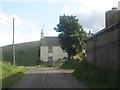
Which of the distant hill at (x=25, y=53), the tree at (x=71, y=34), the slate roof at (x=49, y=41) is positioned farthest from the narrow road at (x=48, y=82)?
the slate roof at (x=49, y=41)

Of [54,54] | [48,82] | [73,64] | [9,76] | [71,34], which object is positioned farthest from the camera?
[54,54]

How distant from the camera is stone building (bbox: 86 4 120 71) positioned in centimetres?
2323

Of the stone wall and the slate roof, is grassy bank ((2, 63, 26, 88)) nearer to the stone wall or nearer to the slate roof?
the stone wall

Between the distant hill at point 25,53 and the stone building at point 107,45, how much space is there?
49.3 meters

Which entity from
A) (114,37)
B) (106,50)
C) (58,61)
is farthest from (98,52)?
(58,61)

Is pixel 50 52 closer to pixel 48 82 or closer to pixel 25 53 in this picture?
pixel 25 53

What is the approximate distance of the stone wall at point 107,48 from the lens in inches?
910

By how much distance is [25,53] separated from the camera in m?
91.5

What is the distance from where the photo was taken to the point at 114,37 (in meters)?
23.8

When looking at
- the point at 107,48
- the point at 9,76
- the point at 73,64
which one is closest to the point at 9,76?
the point at 9,76

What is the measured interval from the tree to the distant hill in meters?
20.6

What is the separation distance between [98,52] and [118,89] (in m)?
12.8

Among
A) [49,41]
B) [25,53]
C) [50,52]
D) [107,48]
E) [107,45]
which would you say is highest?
[49,41]

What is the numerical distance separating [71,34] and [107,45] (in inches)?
1474
